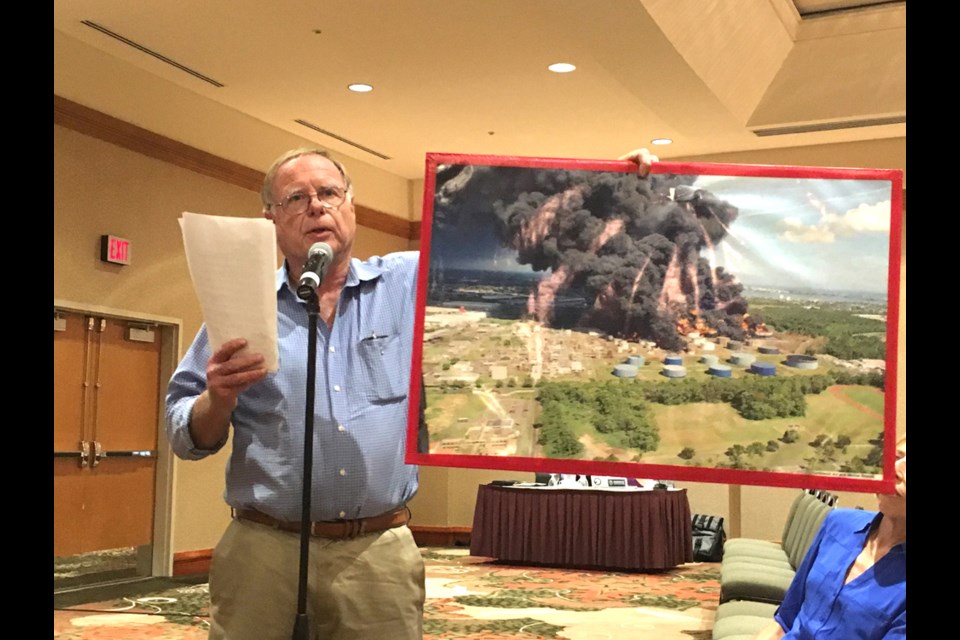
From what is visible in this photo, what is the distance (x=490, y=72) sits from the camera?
821 cm

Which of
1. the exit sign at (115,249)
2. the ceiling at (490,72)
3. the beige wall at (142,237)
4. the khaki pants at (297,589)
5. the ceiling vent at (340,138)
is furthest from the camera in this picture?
the ceiling vent at (340,138)

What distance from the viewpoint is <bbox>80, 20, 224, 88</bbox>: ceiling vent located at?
735 cm

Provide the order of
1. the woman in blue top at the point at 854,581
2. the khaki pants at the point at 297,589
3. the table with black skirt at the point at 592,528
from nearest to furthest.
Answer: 1. the khaki pants at the point at 297,589
2. the woman in blue top at the point at 854,581
3. the table with black skirt at the point at 592,528

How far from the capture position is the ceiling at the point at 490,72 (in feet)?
23.2

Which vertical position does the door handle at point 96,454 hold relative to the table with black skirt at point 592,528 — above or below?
above

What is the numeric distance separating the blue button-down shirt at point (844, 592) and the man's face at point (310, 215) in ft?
4.38

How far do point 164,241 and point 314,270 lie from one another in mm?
7177

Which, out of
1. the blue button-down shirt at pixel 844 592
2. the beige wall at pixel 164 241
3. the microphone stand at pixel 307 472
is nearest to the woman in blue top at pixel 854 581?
the blue button-down shirt at pixel 844 592

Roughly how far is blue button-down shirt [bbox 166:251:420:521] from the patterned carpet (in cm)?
408

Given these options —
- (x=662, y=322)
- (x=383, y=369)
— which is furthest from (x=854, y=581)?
(x=383, y=369)

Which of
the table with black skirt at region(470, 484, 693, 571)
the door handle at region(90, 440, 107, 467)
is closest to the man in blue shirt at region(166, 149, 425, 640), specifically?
the door handle at region(90, 440, 107, 467)

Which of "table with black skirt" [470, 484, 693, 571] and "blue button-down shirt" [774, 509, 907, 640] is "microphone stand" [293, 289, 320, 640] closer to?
"blue button-down shirt" [774, 509, 907, 640]

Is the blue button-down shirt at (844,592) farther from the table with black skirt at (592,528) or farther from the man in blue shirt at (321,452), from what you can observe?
the table with black skirt at (592,528)

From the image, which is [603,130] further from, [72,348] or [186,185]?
[72,348]
